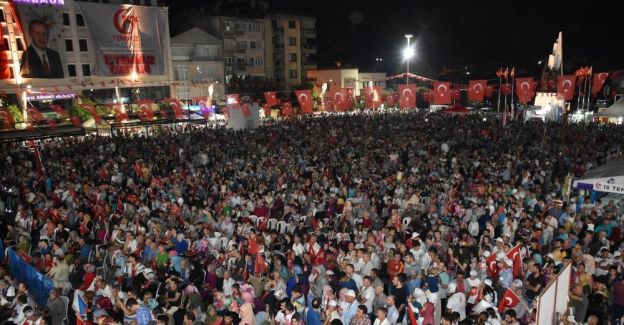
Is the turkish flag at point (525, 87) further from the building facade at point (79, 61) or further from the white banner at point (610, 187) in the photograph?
the building facade at point (79, 61)

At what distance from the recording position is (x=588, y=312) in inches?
249

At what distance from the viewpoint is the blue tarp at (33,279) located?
293 inches

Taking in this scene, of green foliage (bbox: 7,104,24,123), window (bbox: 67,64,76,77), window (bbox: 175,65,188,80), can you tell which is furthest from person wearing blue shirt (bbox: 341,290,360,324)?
window (bbox: 175,65,188,80)

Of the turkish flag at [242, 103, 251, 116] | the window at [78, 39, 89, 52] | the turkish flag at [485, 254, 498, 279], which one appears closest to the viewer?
the turkish flag at [485, 254, 498, 279]

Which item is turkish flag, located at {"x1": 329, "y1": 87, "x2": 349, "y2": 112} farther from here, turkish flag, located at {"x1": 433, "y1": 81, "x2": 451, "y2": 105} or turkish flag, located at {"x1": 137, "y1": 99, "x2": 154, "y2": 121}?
turkish flag, located at {"x1": 137, "y1": 99, "x2": 154, "y2": 121}

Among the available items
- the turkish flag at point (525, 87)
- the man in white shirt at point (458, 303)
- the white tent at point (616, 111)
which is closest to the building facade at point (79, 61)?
the turkish flag at point (525, 87)

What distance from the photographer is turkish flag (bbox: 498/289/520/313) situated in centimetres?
607

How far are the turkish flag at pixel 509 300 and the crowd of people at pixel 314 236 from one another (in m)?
0.02

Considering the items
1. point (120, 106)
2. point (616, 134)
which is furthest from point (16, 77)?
point (616, 134)

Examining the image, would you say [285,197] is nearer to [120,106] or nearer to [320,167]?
[320,167]

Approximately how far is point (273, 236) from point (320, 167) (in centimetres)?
703

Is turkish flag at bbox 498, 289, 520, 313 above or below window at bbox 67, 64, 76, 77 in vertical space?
below

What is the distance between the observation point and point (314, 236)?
28.0 ft

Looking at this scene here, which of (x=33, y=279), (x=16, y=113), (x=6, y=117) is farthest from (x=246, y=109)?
(x=33, y=279)
